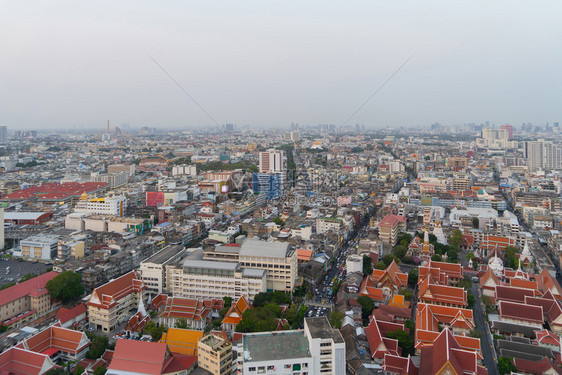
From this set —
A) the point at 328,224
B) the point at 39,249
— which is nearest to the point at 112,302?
the point at 39,249

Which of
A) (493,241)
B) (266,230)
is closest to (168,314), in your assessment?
(266,230)

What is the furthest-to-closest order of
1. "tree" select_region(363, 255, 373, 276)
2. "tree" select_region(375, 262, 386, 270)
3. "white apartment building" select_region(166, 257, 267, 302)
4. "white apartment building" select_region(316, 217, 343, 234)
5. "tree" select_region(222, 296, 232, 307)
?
"white apartment building" select_region(316, 217, 343, 234)
"tree" select_region(363, 255, 373, 276)
"tree" select_region(375, 262, 386, 270)
"white apartment building" select_region(166, 257, 267, 302)
"tree" select_region(222, 296, 232, 307)

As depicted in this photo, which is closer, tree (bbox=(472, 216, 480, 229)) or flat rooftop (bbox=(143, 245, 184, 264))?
flat rooftop (bbox=(143, 245, 184, 264))

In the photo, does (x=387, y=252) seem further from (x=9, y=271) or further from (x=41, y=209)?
(x=41, y=209)

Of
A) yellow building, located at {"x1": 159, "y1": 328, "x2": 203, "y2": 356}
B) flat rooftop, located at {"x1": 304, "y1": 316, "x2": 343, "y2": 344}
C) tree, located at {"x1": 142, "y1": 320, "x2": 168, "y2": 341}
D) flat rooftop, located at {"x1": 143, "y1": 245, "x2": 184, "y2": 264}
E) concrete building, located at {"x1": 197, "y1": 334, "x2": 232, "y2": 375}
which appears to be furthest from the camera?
flat rooftop, located at {"x1": 143, "y1": 245, "x2": 184, "y2": 264}

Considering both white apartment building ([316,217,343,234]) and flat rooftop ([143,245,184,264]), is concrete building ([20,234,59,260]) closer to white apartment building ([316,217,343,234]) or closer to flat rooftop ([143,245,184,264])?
flat rooftop ([143,245,184,264])

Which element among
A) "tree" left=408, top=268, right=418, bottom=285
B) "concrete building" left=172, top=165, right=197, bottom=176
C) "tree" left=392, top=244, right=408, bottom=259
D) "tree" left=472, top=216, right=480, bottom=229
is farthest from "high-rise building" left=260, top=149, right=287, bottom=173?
"tree" left=408, top=268, right=418, bottom=285

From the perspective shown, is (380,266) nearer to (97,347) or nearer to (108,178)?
(97,347)
